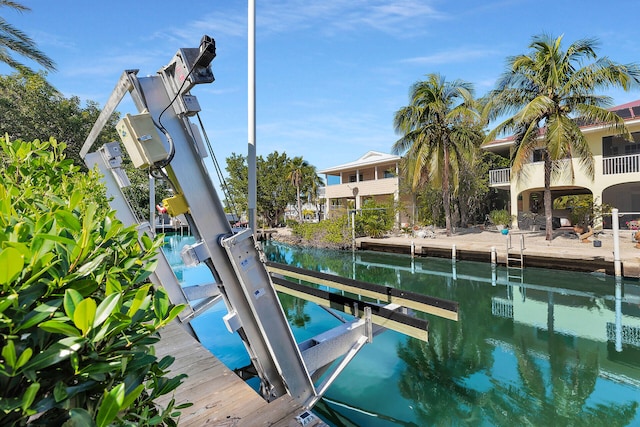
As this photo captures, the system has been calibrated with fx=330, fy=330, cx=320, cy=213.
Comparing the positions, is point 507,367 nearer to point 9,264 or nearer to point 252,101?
point 252,101

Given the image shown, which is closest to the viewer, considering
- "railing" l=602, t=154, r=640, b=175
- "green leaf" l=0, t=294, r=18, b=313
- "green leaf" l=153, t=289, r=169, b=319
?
"green leaf" l=0, t=294, r=18, b=313

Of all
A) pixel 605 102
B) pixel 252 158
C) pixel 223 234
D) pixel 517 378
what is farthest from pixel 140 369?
pixel 605 102

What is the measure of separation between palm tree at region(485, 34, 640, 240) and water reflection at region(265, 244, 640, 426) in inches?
269

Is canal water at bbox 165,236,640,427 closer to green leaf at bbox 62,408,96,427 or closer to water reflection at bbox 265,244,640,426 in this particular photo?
water reflection at bbox 265,244,640,426

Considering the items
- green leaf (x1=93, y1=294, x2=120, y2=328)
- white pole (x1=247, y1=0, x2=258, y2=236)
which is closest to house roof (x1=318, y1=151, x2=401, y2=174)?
white pole (x1=247, y1=0, x2=258, y2=236)

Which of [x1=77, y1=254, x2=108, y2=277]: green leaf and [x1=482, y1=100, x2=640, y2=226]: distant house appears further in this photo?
[x1=482, y1=100, x2=640, y2=226]: distant house

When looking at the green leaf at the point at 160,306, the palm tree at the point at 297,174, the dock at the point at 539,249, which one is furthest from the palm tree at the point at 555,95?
the palm tree at the point at 297,174

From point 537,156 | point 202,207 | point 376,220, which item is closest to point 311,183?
point 376,220

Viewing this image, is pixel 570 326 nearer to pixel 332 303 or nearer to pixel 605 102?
pixel 332 303

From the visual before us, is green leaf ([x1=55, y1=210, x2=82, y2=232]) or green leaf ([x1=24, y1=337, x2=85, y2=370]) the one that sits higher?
green leaf ([x1=55, y1=210, x2=82, y2=232])

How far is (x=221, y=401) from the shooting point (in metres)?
2.10

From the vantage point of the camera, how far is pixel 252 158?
261 cm

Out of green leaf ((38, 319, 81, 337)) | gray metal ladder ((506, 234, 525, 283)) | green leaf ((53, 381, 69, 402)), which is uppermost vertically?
green leaf ((38, 319, 81, 337))

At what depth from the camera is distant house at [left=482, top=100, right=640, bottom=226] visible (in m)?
16.0
